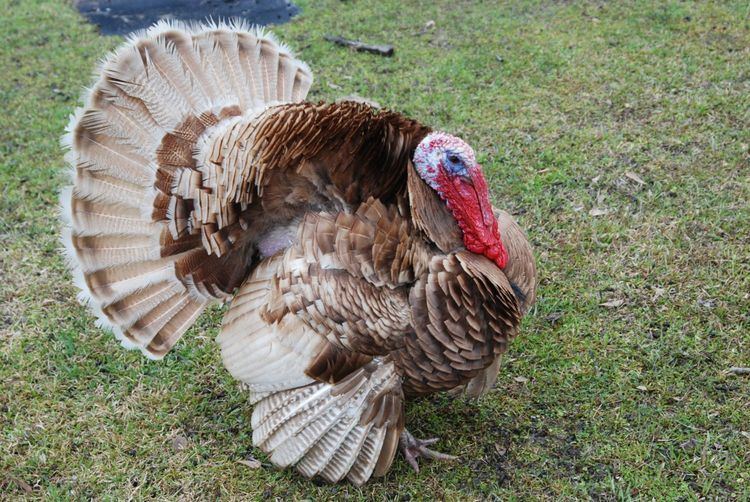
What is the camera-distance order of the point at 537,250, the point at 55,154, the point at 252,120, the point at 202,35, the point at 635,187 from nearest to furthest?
1. the point at 252,120
2. the point at 202,35
3. the point at 537,250
4. the point at 635,187
5. the point at 55,154

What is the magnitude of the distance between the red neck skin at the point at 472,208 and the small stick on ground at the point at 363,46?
4.14 metres

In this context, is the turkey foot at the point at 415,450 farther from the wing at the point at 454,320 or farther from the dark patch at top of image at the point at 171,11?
the dark patch at top of image at the point at 171,11

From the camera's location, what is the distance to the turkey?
2.83 meters

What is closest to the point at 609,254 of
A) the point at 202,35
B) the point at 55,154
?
the point at 202,35

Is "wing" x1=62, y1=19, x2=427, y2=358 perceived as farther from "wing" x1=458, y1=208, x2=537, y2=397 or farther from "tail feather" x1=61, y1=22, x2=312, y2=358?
"wing" x1=458, y1=208, x2=537, y2=397

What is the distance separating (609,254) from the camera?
4.40 metres

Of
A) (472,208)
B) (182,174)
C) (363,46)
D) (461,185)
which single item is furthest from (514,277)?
(363,46)

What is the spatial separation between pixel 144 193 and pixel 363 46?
4443 mm

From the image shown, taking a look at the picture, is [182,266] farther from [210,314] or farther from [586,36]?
[586,36]

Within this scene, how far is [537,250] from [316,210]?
1.98 metres

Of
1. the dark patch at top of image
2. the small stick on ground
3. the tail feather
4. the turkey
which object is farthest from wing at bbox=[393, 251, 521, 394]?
the dark patch at top of image

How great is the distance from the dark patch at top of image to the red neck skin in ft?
17.6

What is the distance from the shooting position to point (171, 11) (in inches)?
319

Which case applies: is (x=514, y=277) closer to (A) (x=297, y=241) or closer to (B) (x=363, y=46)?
(A) (x=297, y=241)
